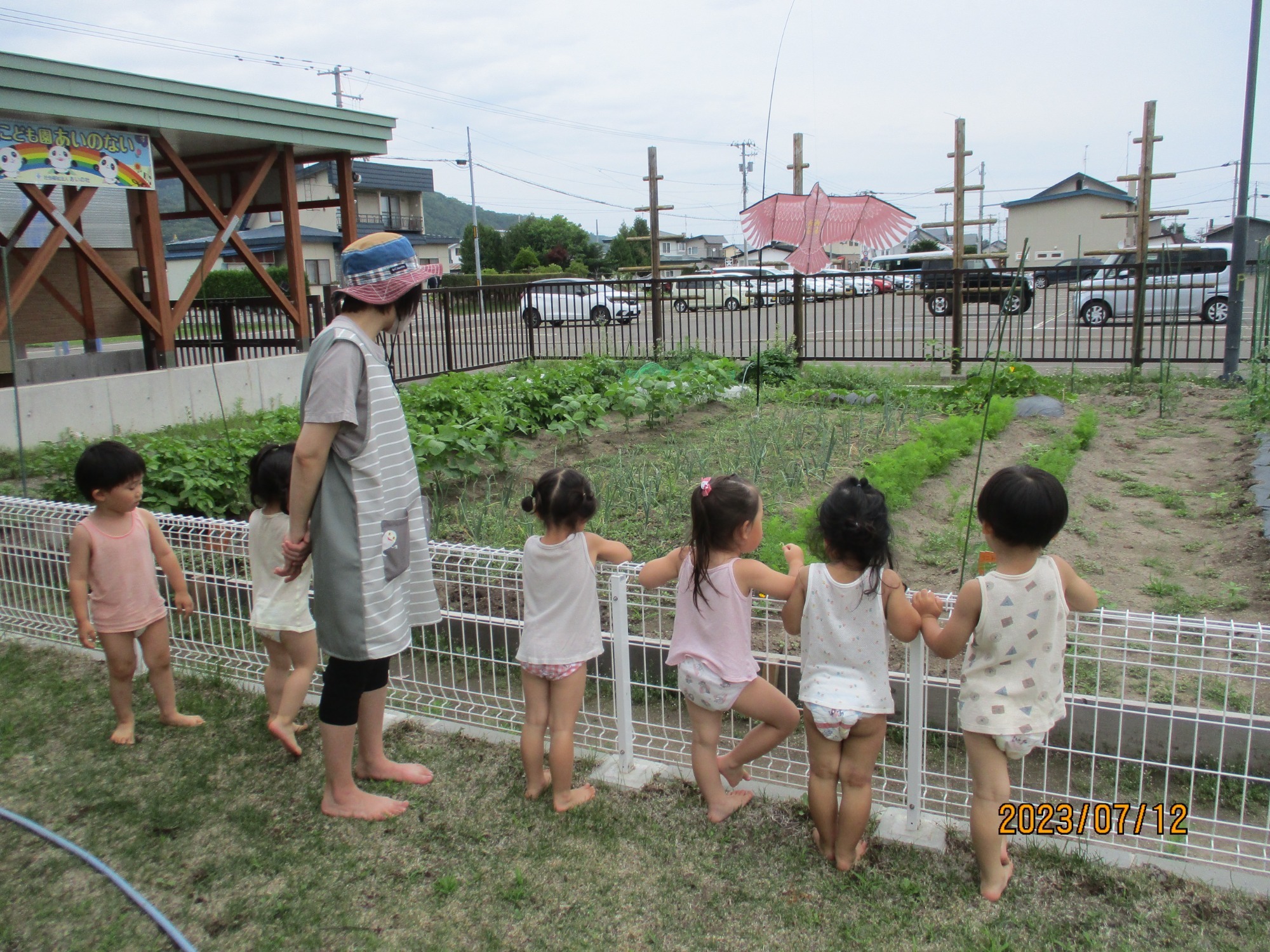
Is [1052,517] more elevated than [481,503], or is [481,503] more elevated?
[1052,517]

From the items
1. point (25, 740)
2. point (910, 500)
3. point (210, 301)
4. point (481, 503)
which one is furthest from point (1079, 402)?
point (210, 301)

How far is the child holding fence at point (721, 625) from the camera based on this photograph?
93.3 inches

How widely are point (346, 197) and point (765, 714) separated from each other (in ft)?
28.8

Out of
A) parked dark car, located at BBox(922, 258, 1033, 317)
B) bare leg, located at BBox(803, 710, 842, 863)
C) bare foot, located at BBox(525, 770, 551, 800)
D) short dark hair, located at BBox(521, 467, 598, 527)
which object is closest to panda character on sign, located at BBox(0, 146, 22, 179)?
short dark hair, located at BBox(521, 467, 598, 527)

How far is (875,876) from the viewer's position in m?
2.28

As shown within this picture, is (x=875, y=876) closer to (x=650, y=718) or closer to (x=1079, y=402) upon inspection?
(x=650, y=718)

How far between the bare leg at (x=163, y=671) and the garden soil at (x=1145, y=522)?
298cm

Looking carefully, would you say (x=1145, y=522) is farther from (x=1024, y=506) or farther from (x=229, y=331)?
(x=229, y=331)

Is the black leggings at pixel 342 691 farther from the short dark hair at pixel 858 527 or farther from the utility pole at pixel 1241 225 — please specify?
the utility pole at pixel 1241 225

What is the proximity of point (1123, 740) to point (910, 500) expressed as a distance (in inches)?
93.8

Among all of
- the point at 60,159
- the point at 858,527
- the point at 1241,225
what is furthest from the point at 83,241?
the point at 1241,225

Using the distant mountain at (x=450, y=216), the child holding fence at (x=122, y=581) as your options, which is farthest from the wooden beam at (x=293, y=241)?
the distant mountain at (x=450, y=216)

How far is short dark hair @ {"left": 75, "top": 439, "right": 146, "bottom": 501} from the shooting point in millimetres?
2980
